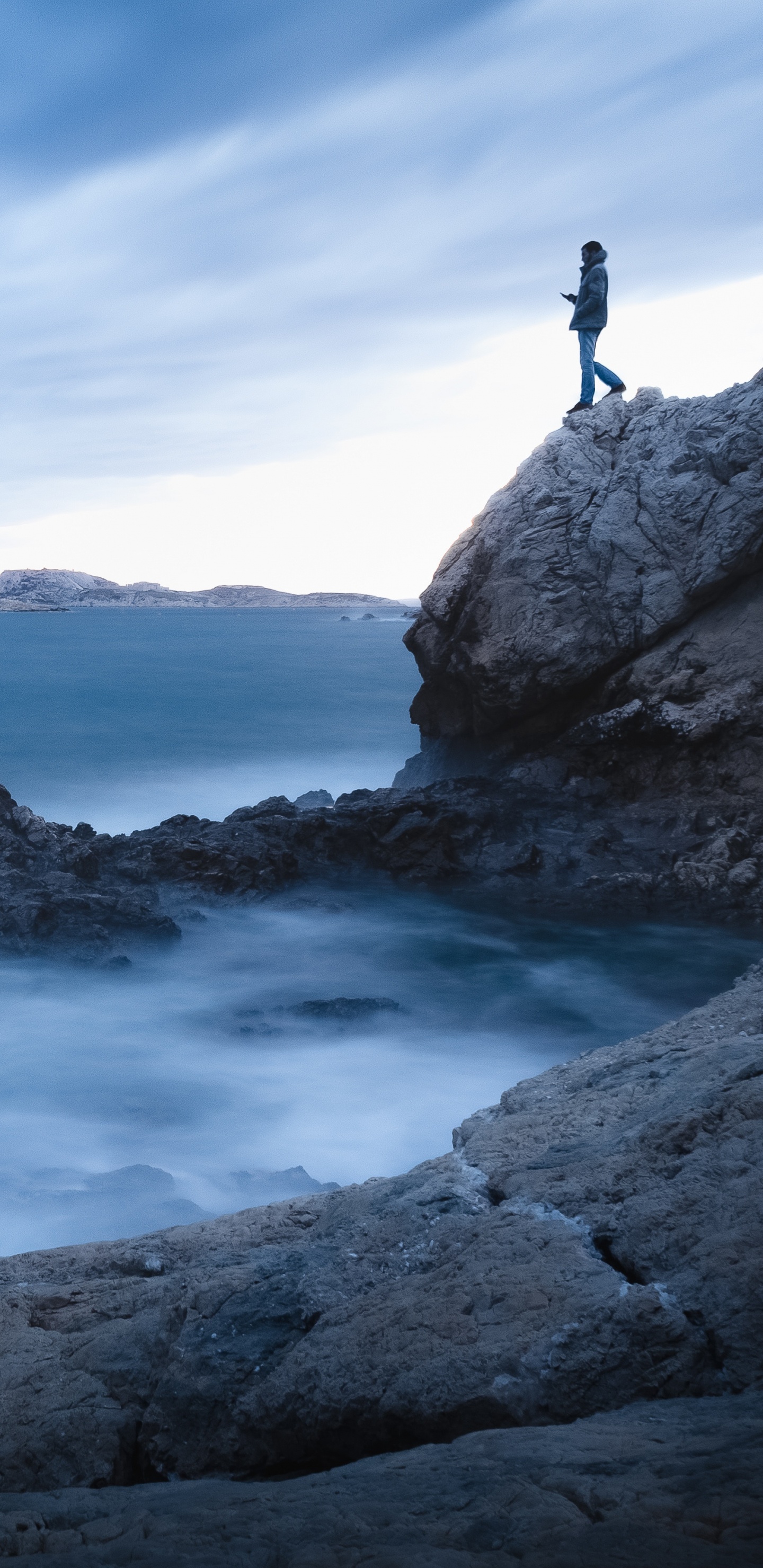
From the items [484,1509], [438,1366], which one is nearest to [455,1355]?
[438,1366]

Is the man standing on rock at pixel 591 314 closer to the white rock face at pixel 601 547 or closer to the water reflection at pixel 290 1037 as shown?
the white rock face at pixel 601 547

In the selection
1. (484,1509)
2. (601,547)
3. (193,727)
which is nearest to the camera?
(484,1509)

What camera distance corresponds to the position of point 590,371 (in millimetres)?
13914

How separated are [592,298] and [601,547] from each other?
12.0 feet

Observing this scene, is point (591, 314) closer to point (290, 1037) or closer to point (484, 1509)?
point (290, 1037)

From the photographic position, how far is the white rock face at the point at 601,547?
478 inches

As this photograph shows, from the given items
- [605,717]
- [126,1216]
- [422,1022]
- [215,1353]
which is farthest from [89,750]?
[215,1353]

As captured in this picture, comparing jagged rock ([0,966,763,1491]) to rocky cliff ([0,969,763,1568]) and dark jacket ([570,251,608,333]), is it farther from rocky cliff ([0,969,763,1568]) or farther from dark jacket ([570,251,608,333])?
dark jacket ([570,251,608,333])

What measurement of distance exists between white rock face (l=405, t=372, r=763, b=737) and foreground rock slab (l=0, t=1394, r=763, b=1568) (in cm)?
1096

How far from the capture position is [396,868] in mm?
12500

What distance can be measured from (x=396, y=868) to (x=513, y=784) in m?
2.07

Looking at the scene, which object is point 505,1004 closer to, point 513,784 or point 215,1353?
point 513,784

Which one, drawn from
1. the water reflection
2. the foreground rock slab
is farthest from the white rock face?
the foreground rock slab

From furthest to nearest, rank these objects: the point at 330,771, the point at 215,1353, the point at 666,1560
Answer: the point at 330,771 < the point at 215,1353 < the point at 666,1560
